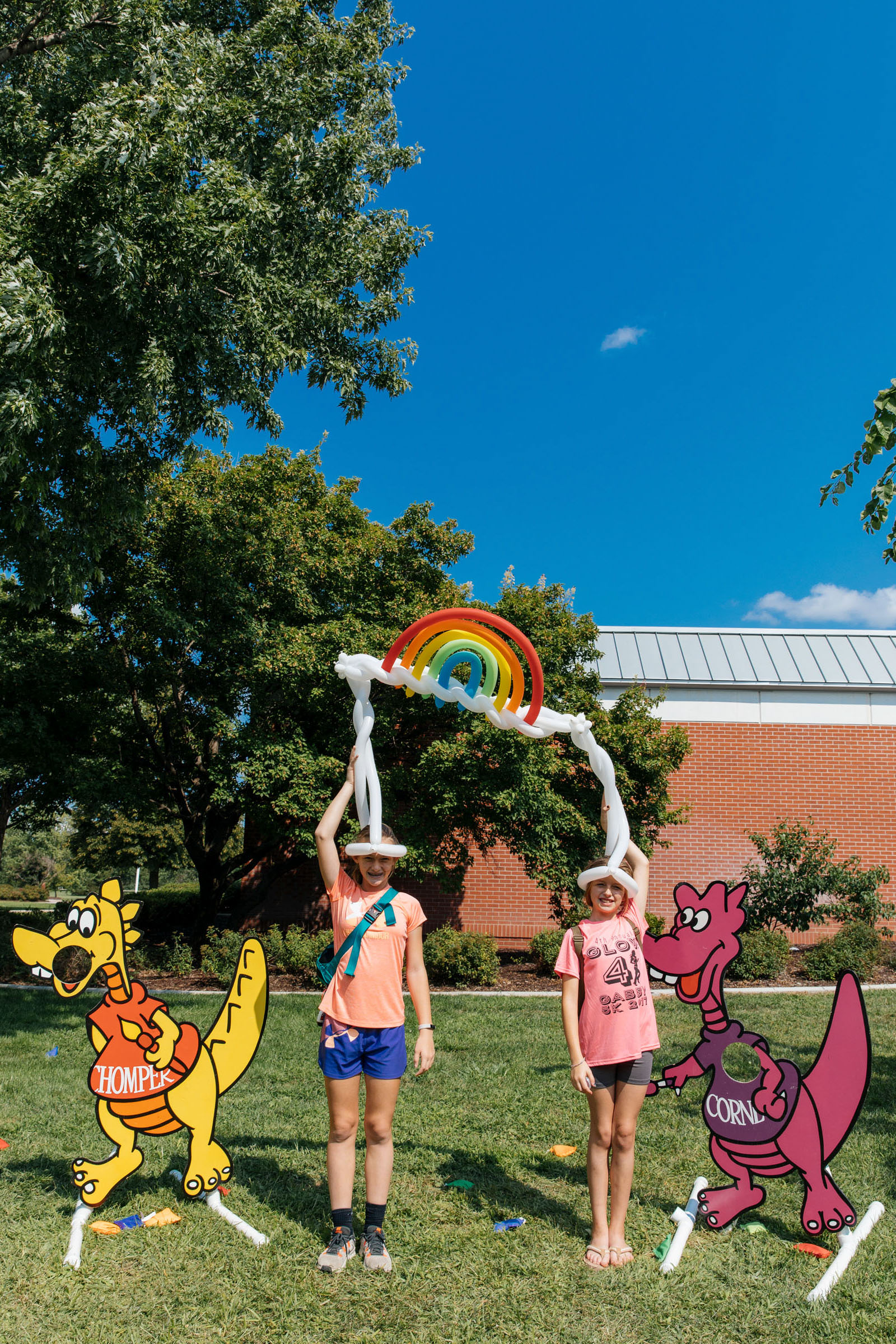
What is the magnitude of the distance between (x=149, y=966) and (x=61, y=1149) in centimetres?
820

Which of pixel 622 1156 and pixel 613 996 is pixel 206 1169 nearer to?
pixel 622 1156

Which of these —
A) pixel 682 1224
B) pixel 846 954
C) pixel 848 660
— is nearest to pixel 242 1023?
pixel 682 1224

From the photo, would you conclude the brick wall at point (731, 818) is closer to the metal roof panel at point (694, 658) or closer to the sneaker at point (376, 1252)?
the metal roof panel at point (694, 658)

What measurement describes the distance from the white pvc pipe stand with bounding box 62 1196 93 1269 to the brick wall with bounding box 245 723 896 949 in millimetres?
12278

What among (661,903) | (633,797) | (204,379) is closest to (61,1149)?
(204,379)

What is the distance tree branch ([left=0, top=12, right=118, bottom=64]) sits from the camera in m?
7.74

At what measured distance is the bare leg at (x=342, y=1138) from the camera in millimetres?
3592

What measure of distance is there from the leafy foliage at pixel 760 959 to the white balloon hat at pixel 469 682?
8.35m

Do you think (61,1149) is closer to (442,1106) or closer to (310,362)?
(442,1106)

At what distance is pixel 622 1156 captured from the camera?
3.69m

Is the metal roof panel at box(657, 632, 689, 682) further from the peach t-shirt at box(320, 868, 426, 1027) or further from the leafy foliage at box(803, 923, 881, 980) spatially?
the peach t-shirt at box(320, 868, 426, 1027)

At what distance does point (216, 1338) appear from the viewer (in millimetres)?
3074

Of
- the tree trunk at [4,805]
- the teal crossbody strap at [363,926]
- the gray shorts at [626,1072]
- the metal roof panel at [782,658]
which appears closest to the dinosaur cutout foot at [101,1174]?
the teal crossbody strap at [363,926]

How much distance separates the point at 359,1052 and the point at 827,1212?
7.22ft
